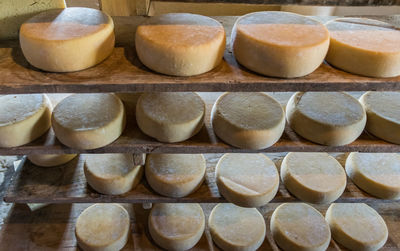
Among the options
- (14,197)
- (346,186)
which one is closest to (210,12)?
(346,186)

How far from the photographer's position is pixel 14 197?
1357 mm

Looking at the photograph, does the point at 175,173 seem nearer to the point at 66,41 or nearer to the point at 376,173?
the point at 66,41

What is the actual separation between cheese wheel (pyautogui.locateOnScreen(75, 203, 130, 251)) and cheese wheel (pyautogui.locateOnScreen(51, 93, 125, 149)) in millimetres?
535

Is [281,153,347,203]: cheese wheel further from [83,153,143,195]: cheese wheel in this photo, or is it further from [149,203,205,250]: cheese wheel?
[83,153,143,195]: cheese wheel

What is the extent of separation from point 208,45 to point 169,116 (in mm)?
339

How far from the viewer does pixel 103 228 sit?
151cm

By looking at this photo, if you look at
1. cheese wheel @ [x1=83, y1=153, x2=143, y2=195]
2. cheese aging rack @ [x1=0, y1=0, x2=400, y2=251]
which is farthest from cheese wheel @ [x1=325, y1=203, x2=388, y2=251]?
cheese wheel @ [x1=83, y1=153, x2=143, y2=195]

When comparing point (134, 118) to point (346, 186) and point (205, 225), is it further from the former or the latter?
point (346, 186)

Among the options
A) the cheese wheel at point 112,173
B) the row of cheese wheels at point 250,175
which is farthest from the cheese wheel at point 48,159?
the cheese wheel at point 112,173

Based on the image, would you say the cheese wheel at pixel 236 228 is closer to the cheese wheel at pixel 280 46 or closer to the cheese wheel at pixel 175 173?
the cheese wheel at pixel 175 173

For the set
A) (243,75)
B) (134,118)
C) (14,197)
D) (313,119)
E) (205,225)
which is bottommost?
(205,225)

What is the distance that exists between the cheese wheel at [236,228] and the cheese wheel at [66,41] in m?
0.98

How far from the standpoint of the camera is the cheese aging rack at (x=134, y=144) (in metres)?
0.98

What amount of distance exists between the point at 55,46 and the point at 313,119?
0.93 metres
